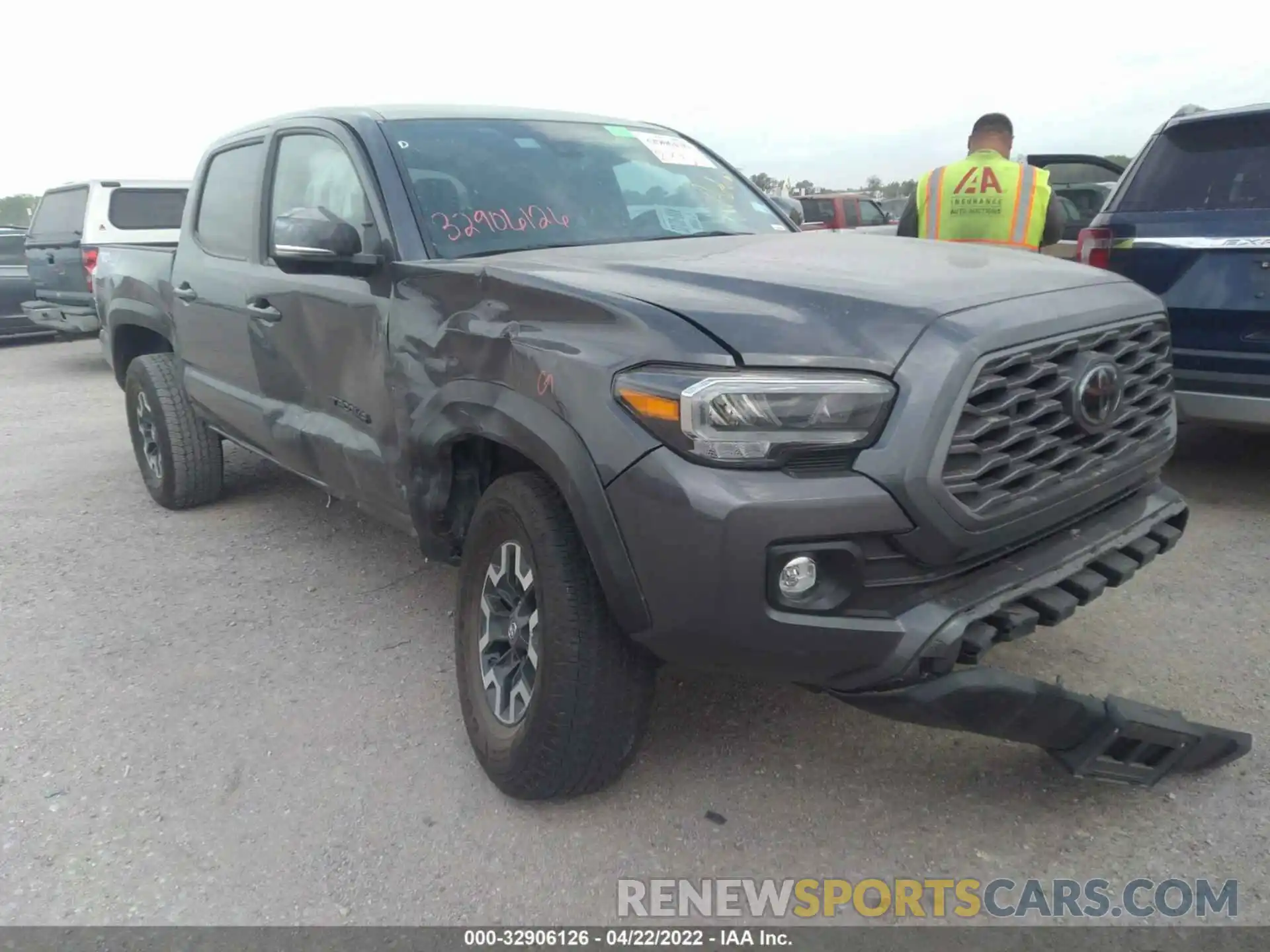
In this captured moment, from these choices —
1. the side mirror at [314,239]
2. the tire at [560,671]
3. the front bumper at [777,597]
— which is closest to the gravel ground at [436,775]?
the tire at [560,671]

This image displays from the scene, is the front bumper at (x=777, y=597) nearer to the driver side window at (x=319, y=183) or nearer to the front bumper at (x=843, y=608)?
the front bumper at (x=843, y=608)

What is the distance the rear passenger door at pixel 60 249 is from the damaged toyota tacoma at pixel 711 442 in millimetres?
8579

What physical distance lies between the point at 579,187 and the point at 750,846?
221 cm

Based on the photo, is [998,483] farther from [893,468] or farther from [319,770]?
[319,770]

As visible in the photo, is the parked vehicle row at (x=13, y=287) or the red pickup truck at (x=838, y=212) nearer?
the parked vehicle row at (x=13, y=287)

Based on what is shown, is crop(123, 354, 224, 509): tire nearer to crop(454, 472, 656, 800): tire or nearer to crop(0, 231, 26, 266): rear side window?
crop(454, 472, 656, 800): tire

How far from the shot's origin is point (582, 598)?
250cm

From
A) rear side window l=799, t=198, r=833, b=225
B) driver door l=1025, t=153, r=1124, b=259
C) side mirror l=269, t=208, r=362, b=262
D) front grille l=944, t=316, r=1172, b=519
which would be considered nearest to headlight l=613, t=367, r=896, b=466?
front grille l=944, t=316, r=1172, b=519

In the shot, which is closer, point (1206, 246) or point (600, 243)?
point (600, 243)

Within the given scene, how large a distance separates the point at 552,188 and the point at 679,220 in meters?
0.47

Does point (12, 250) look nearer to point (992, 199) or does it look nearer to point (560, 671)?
point (992, 199)

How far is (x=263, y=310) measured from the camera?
403 cm

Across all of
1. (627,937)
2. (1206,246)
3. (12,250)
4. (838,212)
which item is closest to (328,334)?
(627,937)

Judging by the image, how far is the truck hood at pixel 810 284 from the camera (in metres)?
2.25
